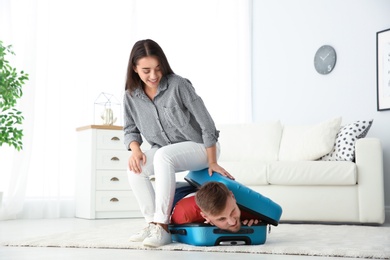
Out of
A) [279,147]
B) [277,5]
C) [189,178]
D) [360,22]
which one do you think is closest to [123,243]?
[189,178]

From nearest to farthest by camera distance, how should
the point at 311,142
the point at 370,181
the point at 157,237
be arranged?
the point at 157,237 → the point at 370,181 → the point at 311,142

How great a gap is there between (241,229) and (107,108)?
Result: 285cm

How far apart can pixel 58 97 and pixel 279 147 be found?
1983mm

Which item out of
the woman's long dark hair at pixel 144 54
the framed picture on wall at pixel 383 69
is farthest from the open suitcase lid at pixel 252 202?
the framed picture on wall at pixel 383 69

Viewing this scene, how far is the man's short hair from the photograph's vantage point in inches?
89.9

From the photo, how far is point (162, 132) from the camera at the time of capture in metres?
2.63

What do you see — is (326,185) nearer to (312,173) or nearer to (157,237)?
(312,173)

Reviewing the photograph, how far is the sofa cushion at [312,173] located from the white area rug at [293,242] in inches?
22.0

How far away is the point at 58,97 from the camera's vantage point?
498cm

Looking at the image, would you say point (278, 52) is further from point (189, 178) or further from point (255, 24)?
point (189, 178)

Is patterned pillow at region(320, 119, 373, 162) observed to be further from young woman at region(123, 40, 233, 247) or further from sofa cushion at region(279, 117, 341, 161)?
young woman at region(123, 40, 233, 247)

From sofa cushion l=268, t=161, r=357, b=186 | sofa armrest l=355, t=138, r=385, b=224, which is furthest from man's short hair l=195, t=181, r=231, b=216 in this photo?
sofa armrest l=355, t=138, r=385, b=224

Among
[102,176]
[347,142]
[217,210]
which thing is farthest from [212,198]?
[102,176]

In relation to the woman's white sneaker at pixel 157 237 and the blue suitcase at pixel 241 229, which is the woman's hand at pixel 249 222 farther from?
the woman's white sneaker at pixel 157 237
